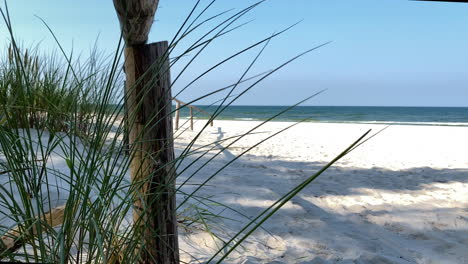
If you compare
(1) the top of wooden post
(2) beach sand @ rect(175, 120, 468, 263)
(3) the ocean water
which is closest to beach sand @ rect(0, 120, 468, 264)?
(2) beach sand @ rect(175, 120, 468, 263)

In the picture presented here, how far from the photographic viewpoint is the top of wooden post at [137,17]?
1403 mm

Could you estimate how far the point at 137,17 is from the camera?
56.5 inches

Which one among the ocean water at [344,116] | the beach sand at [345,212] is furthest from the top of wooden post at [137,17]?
the beach sand at [345,212]

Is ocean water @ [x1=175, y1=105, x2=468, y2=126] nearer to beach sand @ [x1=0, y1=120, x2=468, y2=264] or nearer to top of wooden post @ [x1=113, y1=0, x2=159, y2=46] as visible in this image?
beach sand @ [x1=0, y1=120, x2=468, y2=264]

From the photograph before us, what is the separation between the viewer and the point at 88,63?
344 cm

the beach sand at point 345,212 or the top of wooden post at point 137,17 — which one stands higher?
the top of wooden post at point 137,17

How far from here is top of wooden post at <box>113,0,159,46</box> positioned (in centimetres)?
140

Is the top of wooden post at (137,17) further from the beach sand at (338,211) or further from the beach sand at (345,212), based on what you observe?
the beach sand at (345,212)

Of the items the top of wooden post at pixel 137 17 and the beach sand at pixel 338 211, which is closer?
the top of wooden post at pixel 137 17

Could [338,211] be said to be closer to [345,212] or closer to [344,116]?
[345,212]

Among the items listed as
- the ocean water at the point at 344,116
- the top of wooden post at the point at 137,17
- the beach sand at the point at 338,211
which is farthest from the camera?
the beach sand at the point at 338,211

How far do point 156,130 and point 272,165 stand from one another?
4031 mm

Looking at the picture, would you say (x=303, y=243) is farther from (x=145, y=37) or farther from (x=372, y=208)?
(x=145, y=37)

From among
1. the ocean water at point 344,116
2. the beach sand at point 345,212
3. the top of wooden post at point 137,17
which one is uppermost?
the top of wooden post at point 137,17
